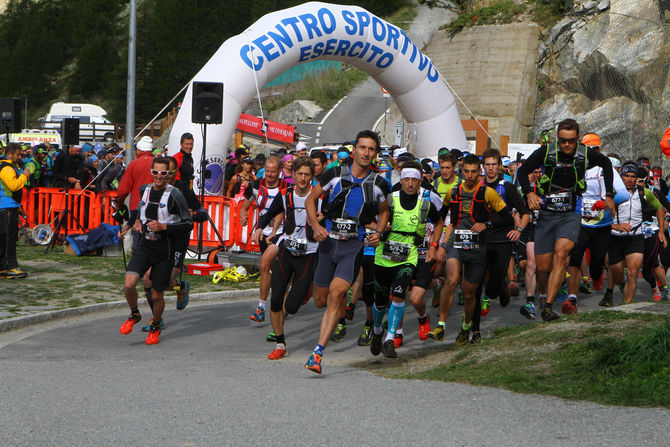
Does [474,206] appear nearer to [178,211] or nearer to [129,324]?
[178,211]

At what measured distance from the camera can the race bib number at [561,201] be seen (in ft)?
31.7

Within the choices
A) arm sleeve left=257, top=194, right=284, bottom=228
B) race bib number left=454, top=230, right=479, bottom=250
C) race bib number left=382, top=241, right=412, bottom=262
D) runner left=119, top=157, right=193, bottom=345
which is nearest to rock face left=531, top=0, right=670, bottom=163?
race bib number left=454, top=230, right=479, bottom=250

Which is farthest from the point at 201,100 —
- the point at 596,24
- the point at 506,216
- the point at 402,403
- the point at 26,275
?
the point at 596,24

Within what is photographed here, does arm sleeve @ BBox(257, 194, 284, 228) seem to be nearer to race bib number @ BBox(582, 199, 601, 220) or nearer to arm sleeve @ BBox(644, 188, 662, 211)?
race bib number @ BBox(582, 199, 601, 220)

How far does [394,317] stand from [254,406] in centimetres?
270

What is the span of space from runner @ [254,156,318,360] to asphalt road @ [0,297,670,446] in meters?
0.41

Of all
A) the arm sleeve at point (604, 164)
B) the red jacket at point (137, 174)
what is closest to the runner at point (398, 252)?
the arm sleeve at point (604, 164)

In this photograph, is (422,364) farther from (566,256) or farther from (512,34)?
(512,34)

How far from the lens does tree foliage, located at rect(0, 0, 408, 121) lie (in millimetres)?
65062

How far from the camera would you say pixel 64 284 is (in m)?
13.3

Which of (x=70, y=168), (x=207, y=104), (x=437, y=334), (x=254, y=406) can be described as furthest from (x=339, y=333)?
(x=70, y=168)

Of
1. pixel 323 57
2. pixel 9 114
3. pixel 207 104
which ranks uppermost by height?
pixel 323 57

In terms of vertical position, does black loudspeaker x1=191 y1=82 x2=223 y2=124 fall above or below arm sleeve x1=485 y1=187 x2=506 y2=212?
above

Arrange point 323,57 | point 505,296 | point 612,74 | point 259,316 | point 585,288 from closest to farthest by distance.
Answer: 1. point 259,316
2. point 505,296
3. point 585,288
4. point 323,57
5. point 612,74
